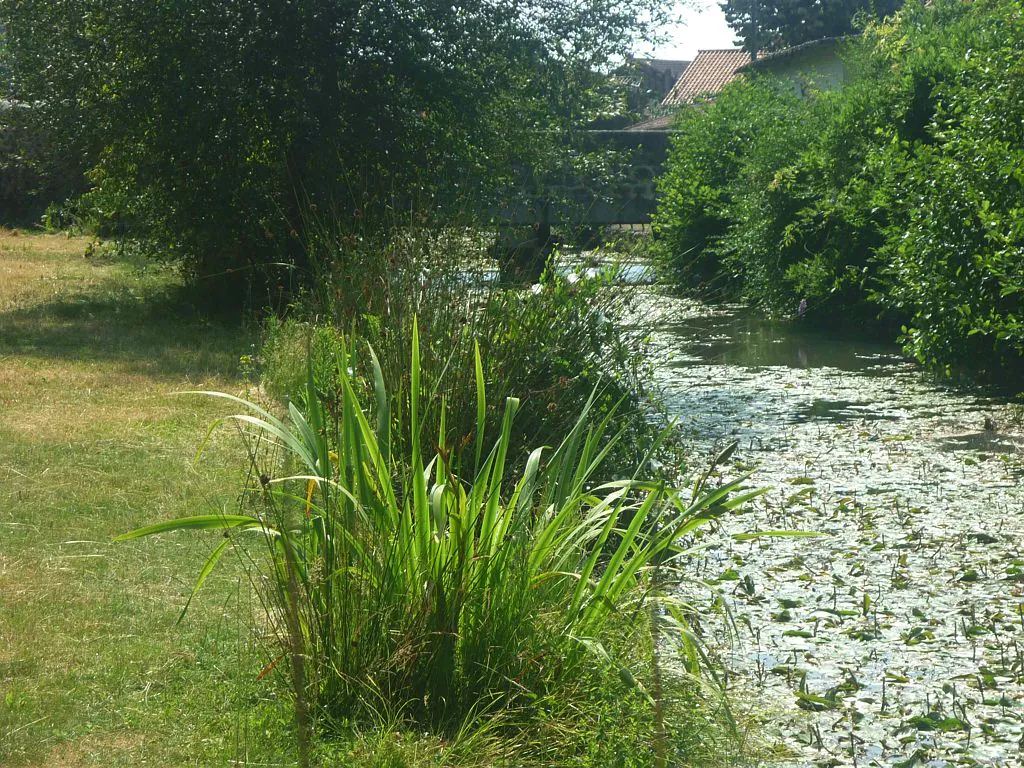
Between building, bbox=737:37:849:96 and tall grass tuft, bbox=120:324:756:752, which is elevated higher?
building, bbox=737:37:849:96

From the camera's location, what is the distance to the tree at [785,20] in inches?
Answer: 2211

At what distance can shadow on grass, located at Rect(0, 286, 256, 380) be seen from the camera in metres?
9.52

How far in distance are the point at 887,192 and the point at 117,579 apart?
9.06 metres

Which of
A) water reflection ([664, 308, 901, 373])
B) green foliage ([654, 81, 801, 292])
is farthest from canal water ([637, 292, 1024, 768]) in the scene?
green foliage ([654, 81, 801, 292])

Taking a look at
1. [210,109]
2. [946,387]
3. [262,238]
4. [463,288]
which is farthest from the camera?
[262,238]

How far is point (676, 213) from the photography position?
18.5m

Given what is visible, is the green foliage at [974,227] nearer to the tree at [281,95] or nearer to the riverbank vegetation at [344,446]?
the riverbank vegetation at [344,446]

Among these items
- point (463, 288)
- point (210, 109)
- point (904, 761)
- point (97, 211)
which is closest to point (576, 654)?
point (904, 761)

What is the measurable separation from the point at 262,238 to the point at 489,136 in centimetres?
260

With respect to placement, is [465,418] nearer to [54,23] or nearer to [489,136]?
[489,136]

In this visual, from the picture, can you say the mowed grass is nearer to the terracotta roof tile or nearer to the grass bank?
the grass bank

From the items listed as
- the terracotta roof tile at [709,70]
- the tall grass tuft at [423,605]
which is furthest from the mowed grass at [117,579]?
the terracotta roof tile at [709,70]

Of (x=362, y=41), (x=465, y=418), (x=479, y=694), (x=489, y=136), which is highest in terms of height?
(x=362, y=41)

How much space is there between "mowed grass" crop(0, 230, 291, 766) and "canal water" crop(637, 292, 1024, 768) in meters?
1.66
